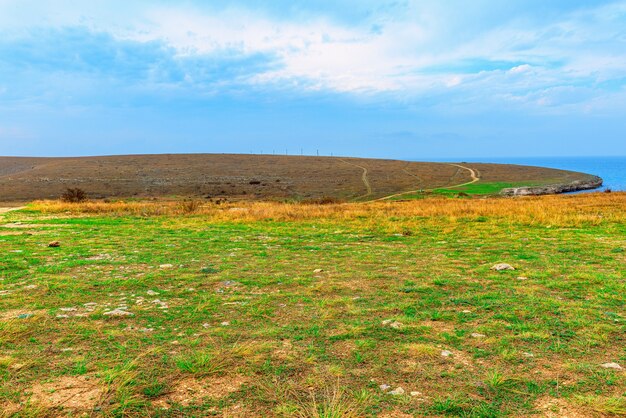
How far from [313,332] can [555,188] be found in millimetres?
73382

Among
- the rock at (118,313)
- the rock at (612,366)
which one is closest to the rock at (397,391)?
the rock at (612,366)

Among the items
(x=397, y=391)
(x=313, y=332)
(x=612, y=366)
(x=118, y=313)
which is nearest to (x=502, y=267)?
(x=612, y=366)

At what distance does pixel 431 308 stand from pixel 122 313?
179 inches

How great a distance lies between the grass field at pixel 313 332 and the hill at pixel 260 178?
48972 millimetres

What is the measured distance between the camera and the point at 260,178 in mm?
77250

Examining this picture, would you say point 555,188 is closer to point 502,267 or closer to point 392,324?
point 502,267

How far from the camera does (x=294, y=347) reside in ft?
15.3

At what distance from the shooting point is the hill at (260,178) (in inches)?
2505

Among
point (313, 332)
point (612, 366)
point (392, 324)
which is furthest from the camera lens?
point (392, 324)

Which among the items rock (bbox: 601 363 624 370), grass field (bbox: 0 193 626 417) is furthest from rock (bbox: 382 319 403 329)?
rock (bbox: 601 363 624 370)

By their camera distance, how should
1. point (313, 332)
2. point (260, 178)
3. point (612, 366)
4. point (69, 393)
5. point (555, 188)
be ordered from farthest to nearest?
1. point (260, 178)
2. point (555, 188)
3. point (313, 332)
4. point (612, 366)
5. point (69, 393)

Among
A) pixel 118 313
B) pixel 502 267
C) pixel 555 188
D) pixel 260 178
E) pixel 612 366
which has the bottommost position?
pixel 555 188

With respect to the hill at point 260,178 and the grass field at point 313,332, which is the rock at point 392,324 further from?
the hill at point 260,178

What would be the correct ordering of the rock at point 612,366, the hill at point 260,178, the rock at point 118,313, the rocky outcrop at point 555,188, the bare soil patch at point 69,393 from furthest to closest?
the hill at point 260,178, the rocky outcrop at point 555,188, the rock at point 118,313, the rock at point 612,366, the bare soil patch at point 69,393
